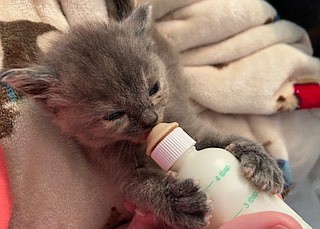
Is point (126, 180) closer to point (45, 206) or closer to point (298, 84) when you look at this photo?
point (45, 206)

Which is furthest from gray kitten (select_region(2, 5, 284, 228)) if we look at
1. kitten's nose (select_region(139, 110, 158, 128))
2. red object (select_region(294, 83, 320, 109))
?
red object (select_region(294, 83, 320, 109))

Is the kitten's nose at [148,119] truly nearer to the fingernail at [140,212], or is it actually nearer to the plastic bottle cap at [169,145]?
the plastic bottle cap at [169,145]

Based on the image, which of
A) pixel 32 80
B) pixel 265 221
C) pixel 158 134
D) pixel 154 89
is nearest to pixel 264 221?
pixel 265 221

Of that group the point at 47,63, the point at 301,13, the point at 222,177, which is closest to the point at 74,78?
the point at 47,63

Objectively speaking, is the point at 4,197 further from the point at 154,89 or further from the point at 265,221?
the point at 265,221

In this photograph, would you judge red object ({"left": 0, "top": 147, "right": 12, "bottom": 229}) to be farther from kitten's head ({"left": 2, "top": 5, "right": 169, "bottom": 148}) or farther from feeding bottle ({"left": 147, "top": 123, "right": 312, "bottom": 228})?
feeding bottle ({"left": 147, "top": 123, "right": 312, "bottom": 228})

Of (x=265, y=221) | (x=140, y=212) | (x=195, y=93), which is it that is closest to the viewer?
(x=265, y=221)

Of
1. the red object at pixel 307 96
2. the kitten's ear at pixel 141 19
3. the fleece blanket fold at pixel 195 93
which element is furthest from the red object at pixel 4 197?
the red object at pixel 307 96
